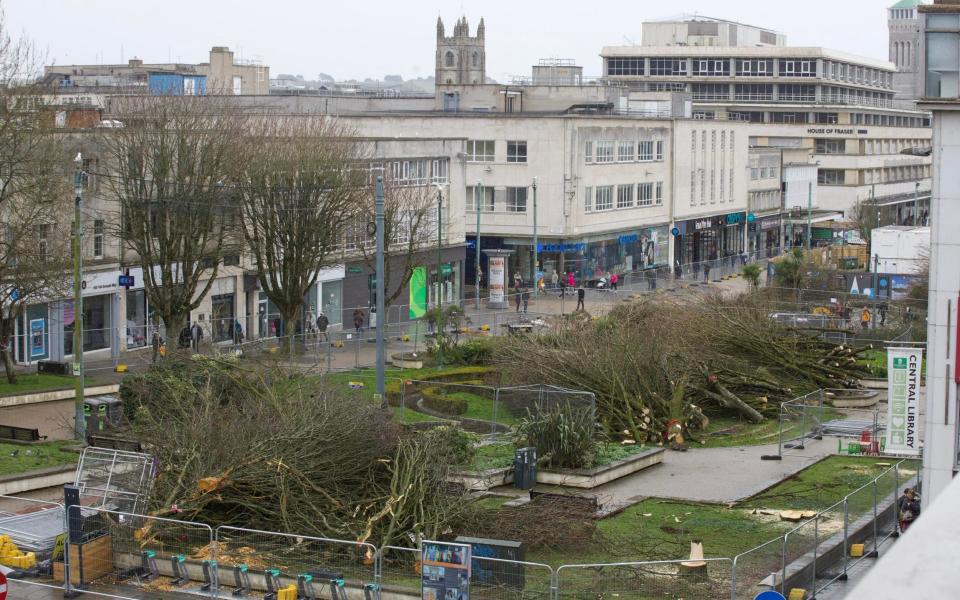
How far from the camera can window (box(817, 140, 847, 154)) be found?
4410 inches

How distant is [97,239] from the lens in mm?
43375

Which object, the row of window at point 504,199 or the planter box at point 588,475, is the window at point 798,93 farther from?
the planter box at point 588,475

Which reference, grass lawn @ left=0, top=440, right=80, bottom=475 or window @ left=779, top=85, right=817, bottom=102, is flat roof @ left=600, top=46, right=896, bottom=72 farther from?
grass lawn @ left=0, top=440, right=80, bottom=475

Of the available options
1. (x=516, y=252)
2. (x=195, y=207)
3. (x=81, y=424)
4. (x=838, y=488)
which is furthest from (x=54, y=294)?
(x=516, y=252)

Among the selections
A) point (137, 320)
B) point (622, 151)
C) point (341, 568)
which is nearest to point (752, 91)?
point (622, 151)

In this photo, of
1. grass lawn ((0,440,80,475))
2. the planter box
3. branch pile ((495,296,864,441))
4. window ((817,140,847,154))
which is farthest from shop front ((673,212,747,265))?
grass lawn ((0,440,80,475))

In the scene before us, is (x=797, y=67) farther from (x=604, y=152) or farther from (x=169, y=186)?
(x=169, y=186)

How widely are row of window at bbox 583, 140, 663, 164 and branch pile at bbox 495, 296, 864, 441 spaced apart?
1100 inches

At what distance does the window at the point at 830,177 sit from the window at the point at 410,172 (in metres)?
59.6

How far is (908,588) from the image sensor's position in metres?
2.67

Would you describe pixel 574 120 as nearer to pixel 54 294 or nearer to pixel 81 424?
pixel 54 294

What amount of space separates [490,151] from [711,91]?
63.3 m

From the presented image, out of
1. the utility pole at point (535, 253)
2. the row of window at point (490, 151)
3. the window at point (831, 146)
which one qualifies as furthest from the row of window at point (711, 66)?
the utility pole at point (535, 253)

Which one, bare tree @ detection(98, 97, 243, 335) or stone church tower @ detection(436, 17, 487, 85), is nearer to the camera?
bare tree @ detection(98, 97, 243, 335)
